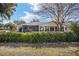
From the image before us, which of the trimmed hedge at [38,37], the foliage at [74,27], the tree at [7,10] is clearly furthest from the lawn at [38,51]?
the tree at [7,10]

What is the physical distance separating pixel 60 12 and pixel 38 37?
489 mm

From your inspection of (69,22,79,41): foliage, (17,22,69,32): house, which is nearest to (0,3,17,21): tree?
(17,22,69,32): house

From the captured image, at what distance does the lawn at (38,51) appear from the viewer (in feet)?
10.2

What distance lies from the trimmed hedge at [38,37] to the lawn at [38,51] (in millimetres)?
109

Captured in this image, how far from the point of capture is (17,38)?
3166 millimetres

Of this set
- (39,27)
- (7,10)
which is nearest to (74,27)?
(39,27)

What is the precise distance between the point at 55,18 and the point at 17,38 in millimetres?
630

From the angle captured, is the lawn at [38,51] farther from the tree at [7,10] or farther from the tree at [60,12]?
the tree at [7,10]

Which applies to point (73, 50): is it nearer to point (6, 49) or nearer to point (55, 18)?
point (55, 18)

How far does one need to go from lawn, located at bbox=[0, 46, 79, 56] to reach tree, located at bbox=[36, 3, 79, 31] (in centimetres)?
31

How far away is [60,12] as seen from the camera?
316cm

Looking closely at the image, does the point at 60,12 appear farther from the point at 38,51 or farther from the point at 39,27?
the point at 38,51

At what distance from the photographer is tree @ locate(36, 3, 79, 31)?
3137 millimetres

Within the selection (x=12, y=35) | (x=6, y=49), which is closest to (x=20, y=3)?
(x=12, y=35)
